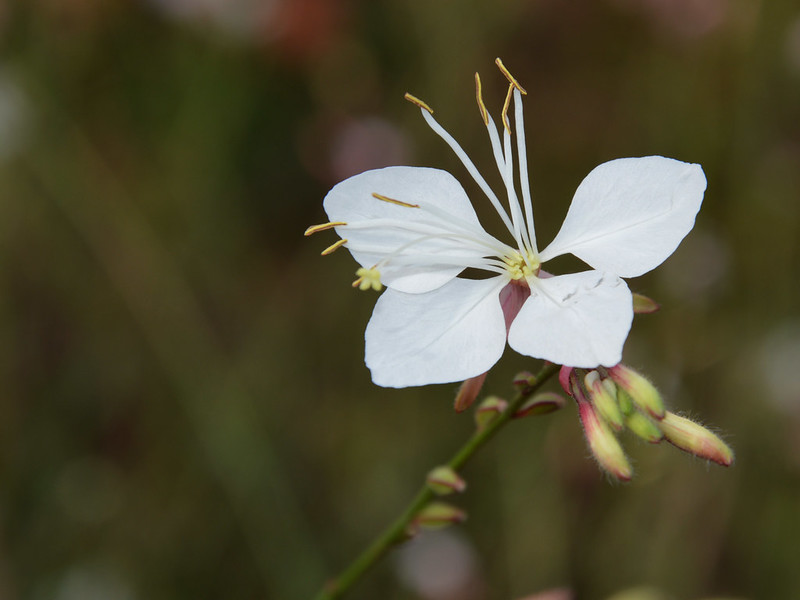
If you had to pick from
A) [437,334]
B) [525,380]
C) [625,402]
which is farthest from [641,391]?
[437,334]

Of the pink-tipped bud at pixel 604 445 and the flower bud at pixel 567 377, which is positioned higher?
the flower bud at pixel 567 377

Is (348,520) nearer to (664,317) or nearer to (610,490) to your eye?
(610,490)

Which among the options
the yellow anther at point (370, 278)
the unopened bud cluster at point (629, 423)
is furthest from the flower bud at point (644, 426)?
the yellow anther at point (370, 278)

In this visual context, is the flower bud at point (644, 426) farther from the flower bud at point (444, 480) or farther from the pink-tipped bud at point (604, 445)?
the flower bud at point (444, 480)

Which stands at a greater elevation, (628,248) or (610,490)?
(628,248)

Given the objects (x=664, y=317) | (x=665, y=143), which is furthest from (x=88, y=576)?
(x=665, y=143)

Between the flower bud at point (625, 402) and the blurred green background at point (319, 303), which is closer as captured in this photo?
the flower bud at point (625, 402)
